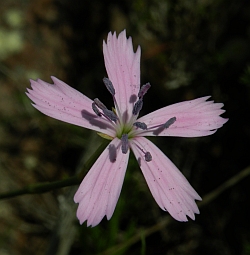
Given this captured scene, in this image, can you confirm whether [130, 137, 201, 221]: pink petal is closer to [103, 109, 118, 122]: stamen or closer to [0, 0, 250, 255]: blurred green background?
[103, 109, 118, 122]: stamen

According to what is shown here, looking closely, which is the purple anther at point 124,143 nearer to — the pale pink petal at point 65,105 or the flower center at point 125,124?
the flower center at point 125,124

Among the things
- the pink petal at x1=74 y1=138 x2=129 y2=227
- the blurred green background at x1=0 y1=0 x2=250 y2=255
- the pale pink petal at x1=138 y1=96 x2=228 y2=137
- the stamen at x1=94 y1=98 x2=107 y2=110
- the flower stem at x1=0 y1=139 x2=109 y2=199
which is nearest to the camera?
the pink petal at x1=74 y1=138 x2=129 y2=227

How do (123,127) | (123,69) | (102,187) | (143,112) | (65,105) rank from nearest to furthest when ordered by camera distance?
(102,187), (65,105), (123,127), (123,69), (143,112)

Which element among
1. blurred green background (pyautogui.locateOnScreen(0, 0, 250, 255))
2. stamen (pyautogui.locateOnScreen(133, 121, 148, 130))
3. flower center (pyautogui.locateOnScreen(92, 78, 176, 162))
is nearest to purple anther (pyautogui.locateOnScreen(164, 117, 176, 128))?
flower center (pyautogui.locateOnScreen(92, 78, 176, 162))

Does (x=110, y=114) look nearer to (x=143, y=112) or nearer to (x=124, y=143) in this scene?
(x=124, y=143)

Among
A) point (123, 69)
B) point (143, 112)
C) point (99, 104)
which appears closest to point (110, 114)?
point (99, 104)
